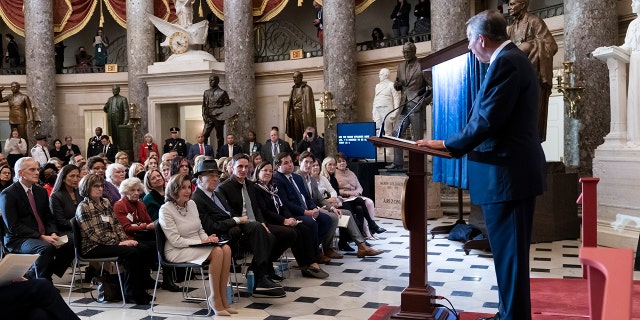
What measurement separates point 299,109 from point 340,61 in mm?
1548

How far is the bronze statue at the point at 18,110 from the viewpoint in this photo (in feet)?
51.5

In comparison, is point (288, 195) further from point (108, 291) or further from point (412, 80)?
point (412, 80)

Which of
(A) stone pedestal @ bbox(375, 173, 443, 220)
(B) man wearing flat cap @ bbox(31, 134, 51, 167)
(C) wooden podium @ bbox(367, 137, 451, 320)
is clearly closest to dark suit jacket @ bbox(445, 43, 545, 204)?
(C) wooden podium @ bbox(367, 137, 451, 320)

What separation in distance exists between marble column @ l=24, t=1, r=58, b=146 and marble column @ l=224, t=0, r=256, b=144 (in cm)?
519

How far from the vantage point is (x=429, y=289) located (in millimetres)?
3838

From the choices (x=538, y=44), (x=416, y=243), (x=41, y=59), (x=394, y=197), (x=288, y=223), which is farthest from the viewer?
(x=41, y=59)

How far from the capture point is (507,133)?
2.99 metres

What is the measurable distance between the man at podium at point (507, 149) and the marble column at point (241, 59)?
12.1 metres

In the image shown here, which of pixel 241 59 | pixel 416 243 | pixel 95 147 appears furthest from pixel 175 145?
pixel 416 243

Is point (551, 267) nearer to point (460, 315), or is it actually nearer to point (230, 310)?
point (460, 315)

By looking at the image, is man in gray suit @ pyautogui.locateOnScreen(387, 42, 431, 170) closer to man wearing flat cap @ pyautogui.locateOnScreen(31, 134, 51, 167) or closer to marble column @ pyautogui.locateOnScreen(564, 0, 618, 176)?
marble column @ pyautogui.locateOnScreen(564, 0, 618, 176)

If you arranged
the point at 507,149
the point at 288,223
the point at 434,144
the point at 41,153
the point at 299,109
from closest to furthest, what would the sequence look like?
the point at 507,149 < the point at 434,144 < the point at 288,223 < the point at 299,109 < the point at 41,153

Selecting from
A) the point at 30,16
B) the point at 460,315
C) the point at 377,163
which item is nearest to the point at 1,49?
the point at 30,16

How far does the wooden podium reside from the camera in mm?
3779
